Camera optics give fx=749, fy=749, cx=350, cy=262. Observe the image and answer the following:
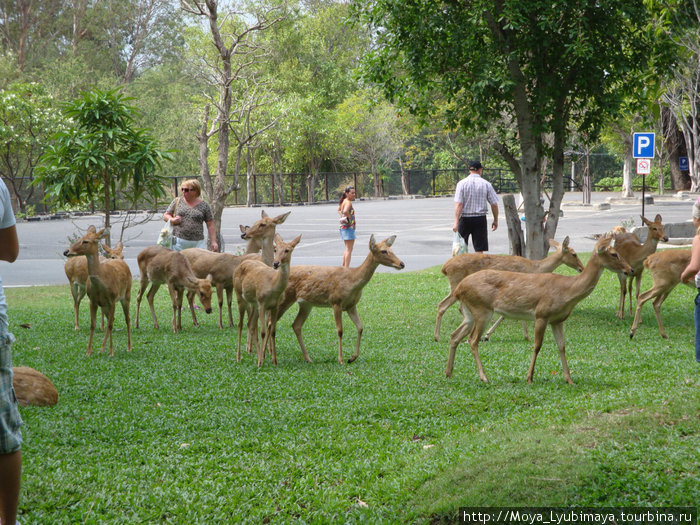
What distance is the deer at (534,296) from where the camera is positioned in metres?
7.25

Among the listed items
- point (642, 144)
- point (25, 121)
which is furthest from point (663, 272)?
point (25, 121)

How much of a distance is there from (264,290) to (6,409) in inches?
185

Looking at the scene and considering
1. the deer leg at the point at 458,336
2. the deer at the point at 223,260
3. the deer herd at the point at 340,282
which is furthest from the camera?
the deer at the point at 223,260

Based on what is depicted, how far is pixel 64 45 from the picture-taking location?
52125 millimetres

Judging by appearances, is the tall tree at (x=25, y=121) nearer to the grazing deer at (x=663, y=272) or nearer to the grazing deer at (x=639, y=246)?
the grazing deer at (x=639, y=246)

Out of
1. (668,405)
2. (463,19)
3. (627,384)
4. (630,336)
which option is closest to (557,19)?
(463,19)

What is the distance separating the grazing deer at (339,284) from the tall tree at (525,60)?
141 inches

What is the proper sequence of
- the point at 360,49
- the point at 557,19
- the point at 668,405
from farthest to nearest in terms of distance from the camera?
the point at 360,49, the point at 557,19, the point at 668,405

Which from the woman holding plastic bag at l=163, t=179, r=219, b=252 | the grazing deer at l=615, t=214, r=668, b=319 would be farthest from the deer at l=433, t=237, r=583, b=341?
the woman holding plastic bag at l=163, t=179, r=219, b=252

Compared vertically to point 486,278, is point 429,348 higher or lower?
lower

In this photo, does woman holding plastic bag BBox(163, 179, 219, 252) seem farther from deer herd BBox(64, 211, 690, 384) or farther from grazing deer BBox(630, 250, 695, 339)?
grazing deer BBox(630, 250, 695, 339)

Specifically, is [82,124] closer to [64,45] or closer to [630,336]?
[630,336]

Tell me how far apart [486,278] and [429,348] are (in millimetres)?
2147

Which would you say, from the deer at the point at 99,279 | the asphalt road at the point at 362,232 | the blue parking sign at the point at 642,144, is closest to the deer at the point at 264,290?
the deer at the point at 99,279
